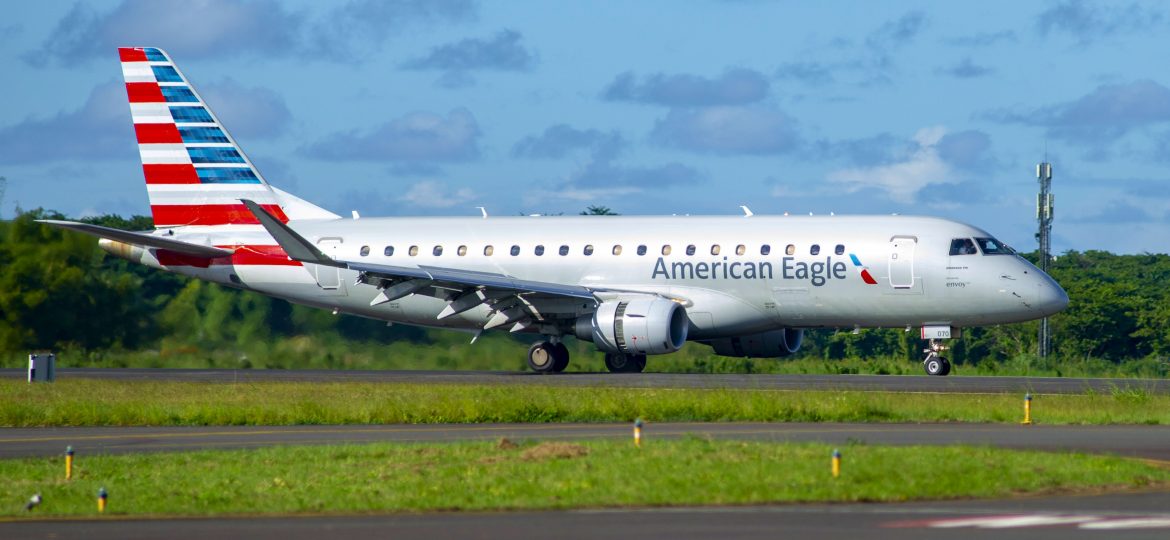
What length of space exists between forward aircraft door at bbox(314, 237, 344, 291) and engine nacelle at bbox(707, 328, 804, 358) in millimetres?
10178

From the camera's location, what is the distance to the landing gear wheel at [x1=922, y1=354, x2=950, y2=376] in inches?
1583

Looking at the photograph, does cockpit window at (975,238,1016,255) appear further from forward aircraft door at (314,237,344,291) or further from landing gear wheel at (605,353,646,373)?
forward aircraft door at (314,237,344,291)

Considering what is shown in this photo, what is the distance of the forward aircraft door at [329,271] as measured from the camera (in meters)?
45.2

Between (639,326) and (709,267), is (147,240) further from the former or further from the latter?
(709,267)

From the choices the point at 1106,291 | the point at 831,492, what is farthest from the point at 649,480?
the point at 1106,291

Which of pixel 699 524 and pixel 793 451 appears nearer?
pixel 699 524

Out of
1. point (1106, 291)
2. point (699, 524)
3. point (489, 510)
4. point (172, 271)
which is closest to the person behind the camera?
point (699, 524)

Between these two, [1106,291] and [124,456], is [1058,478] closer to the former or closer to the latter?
[124,456]

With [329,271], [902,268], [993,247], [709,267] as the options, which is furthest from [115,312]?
[993,247]

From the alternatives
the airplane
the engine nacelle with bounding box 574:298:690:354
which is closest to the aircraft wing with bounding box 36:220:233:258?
the airplane

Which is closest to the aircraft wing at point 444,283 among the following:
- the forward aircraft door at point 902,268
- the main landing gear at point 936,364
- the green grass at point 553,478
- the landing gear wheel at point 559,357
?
the landing gear wheel at point 559,357

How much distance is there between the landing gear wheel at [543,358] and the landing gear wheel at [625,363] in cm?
172

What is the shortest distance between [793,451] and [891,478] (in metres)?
2.05

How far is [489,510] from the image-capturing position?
1653cm
